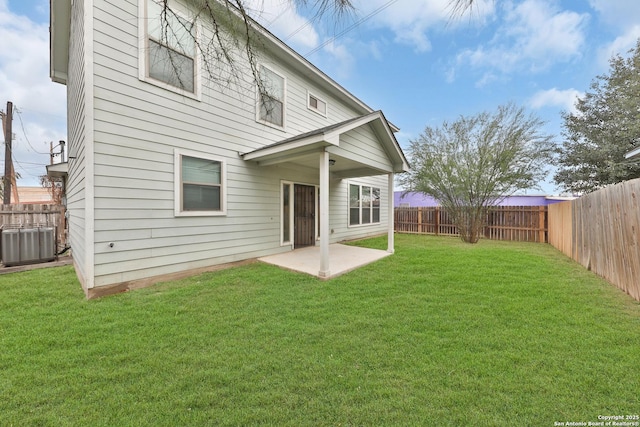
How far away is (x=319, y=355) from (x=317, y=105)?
7.83 m

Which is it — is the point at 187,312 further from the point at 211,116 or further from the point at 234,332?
the point at 211,116

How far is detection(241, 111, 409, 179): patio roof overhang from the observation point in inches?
187

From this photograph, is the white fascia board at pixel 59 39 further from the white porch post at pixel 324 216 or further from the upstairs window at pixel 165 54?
the white porch post at pixel 324 216

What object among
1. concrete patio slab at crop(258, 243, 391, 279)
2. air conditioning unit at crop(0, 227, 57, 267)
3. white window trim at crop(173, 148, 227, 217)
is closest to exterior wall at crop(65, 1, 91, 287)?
air conditioning unit at crop(0, 227, 57, 267)

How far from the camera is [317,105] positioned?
27.4ft

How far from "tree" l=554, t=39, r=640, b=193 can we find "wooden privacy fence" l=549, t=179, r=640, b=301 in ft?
29.0

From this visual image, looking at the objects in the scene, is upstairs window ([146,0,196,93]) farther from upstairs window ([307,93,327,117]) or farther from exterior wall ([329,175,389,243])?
exterior wall ([329,175,389,243])

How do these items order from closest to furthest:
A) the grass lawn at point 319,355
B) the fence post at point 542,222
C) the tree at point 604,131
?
the grass lawn at point 319,355, the fence post at point 542,222, the tree at point 604,131

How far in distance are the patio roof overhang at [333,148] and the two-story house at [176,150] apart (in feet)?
0.09

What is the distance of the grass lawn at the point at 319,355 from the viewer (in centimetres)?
169

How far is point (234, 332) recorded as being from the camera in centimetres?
275

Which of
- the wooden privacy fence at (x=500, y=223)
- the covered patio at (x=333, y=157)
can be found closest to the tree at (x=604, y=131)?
the wooden privacy fence at (x=500, y=223)

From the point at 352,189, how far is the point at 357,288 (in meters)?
6.17

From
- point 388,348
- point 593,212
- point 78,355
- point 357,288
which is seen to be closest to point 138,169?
point 78,355
